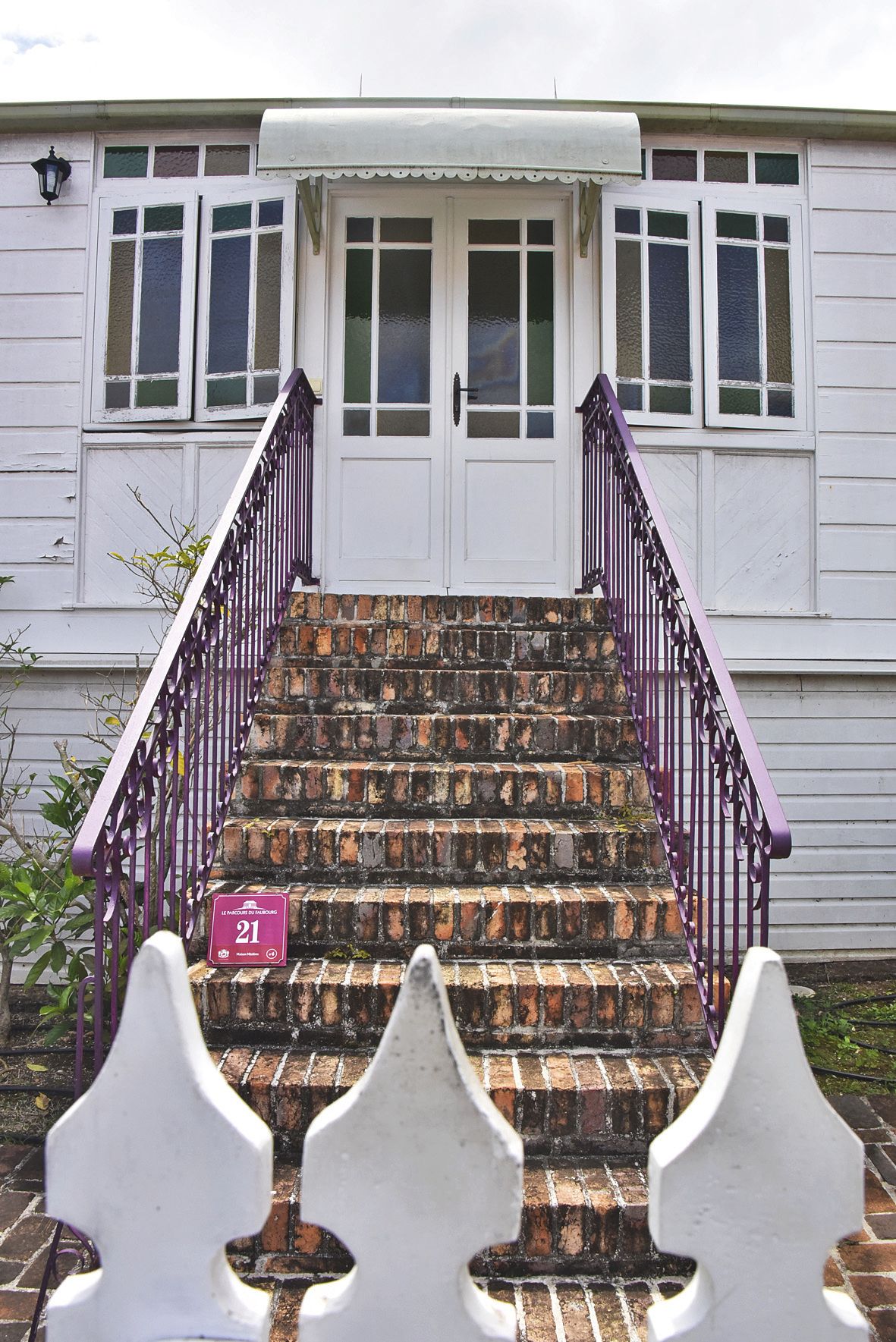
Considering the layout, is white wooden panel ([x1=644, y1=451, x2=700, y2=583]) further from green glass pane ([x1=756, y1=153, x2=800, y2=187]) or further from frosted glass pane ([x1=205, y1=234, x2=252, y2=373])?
frosted glass pane ([x1=205, y1=234, x2=252, y2=373])

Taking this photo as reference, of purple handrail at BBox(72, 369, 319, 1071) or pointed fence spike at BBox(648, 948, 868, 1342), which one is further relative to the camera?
purple handrail at BBox(72, 369, 319, 1071)

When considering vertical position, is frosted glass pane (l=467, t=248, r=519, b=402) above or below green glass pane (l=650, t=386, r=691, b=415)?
above

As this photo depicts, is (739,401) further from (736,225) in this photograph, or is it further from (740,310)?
(736,225)

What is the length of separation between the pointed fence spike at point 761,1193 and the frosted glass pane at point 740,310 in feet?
15.8

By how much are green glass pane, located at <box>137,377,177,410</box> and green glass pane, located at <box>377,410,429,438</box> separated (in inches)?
49.4

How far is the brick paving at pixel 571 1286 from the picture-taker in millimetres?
1916

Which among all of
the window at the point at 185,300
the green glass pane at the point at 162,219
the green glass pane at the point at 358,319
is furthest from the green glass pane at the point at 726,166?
the green glass pane at the point at 162,219

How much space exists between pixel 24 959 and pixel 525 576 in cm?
350

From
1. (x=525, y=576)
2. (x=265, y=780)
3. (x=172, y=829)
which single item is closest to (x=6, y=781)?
(x=265, y=780)

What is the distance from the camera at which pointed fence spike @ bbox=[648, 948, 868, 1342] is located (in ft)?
3.26

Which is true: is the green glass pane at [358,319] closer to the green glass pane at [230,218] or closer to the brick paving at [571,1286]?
the green glass pane at [230,218]

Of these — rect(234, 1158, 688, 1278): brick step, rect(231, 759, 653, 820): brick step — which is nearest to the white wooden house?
rect(231, 759, 653, 820): brick step

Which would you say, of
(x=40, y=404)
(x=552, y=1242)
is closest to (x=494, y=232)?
(x=40, y=404)

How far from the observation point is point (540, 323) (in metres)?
5.04
